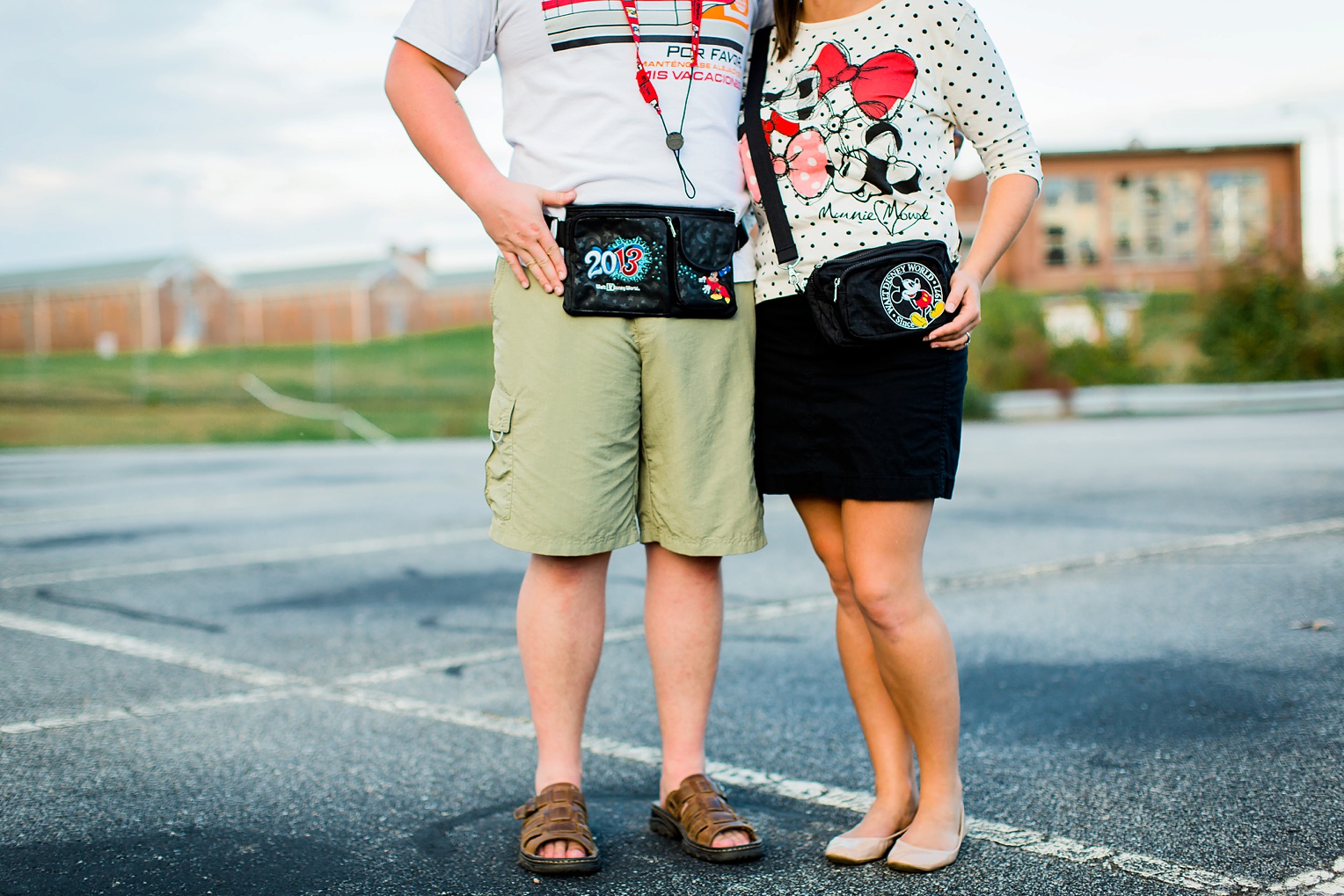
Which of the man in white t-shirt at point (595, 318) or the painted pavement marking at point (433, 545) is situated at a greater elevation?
the man in white t-shirt at point (595, 318)

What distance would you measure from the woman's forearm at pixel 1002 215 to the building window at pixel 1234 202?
5286cm

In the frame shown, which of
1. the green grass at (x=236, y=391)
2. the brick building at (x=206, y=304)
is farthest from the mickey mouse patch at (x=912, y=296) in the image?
the brick building at (x=206, y=304)

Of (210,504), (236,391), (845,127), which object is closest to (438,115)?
(845,127)

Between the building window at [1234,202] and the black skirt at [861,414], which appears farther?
the building window at [1234,202]

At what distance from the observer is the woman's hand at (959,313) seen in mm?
2314

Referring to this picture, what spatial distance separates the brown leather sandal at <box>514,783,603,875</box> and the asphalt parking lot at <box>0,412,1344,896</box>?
3cm

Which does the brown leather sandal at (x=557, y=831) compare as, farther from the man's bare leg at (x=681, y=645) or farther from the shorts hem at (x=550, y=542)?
the shorts hem at (x=550, y=542)

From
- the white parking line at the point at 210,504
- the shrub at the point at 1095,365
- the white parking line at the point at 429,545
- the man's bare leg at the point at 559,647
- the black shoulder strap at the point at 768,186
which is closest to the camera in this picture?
the black shoulder strap at the point at 768,186

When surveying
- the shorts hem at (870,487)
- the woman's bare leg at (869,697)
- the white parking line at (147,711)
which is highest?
the shorts hem at (870,487)

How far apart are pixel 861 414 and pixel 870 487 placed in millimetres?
142

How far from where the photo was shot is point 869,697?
256cm

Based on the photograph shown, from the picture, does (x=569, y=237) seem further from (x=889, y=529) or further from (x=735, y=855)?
(x=735, y=855)

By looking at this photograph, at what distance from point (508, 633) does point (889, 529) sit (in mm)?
2598

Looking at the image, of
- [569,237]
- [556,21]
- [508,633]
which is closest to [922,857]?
[569,237]
